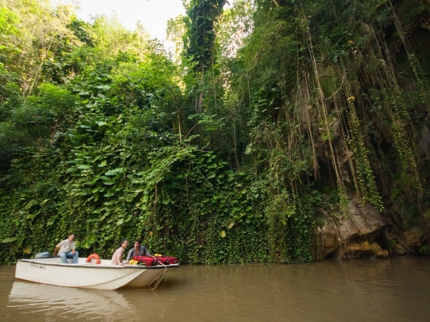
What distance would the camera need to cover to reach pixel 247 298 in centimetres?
464

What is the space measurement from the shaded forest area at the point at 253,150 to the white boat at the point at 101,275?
2.54 meters

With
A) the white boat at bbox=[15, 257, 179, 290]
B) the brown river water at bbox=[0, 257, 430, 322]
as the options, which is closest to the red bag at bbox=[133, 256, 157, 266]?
the white boat at bbox=[15, 257, 179, 290]

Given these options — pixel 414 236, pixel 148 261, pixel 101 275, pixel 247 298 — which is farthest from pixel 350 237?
pixel 101 275

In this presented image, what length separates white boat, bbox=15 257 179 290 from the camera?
17.2 feet

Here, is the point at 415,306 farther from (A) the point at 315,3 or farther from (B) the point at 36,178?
(B) the point at 36,178

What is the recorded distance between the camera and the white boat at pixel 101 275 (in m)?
5.23

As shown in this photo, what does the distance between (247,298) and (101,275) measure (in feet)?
9.70

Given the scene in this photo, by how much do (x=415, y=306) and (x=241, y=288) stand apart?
9.30ft

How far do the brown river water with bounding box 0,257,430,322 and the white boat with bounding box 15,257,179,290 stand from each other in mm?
159

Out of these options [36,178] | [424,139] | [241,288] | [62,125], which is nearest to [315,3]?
[424,139]

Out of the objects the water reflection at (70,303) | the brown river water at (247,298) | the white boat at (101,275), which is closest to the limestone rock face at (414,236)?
the brown river water at (247,298)

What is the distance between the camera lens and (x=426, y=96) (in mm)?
6738

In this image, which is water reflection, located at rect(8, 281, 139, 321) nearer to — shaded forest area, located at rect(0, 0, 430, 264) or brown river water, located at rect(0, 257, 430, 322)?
brown river water, located at rect(0, 257, 430, 322)

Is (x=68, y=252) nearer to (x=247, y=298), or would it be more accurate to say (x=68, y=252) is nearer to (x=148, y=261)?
(x=148, y=261)
